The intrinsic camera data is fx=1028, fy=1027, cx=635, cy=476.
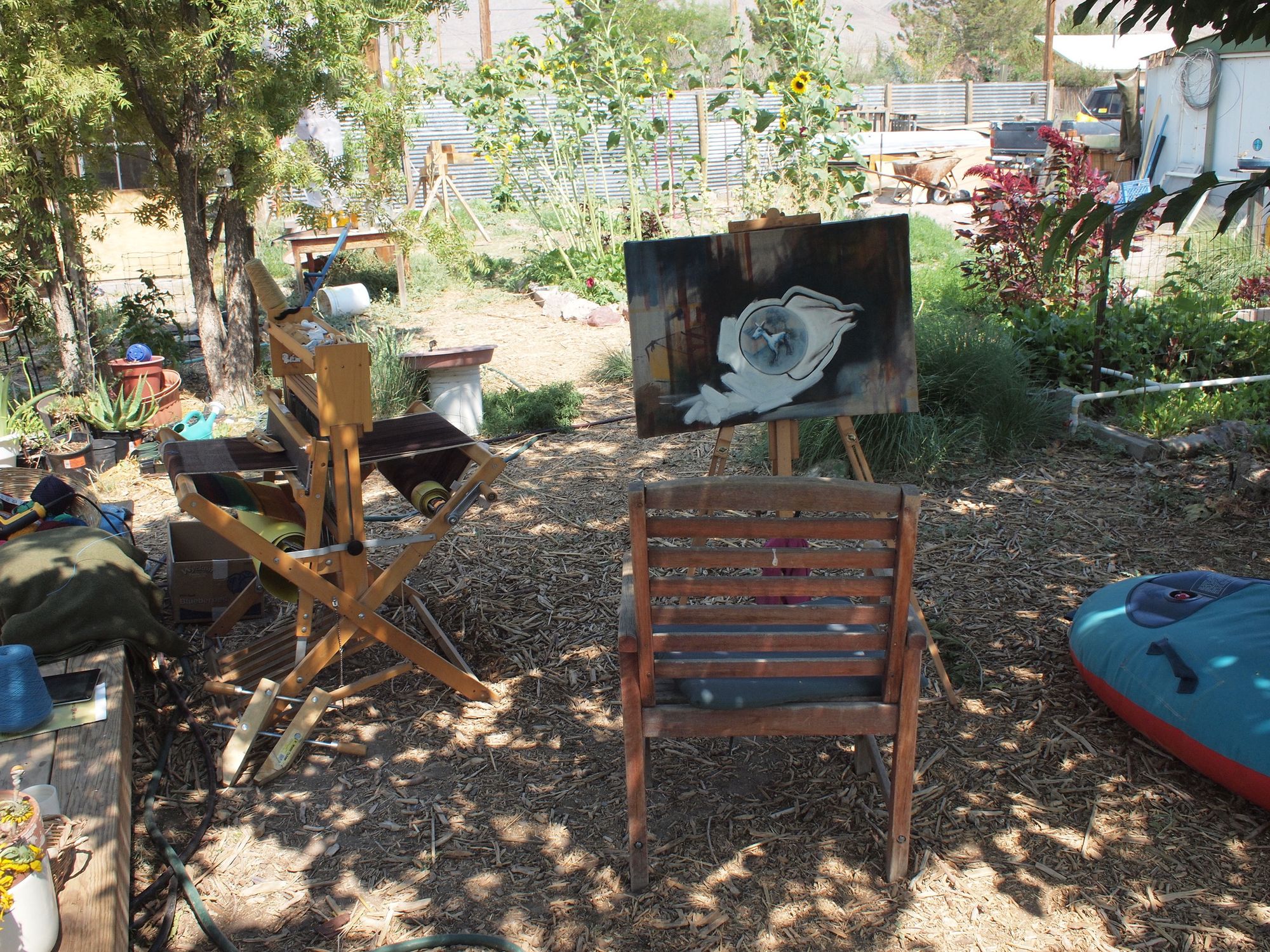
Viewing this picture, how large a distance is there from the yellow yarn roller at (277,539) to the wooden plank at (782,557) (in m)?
1.45

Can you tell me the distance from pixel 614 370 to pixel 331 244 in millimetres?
3546

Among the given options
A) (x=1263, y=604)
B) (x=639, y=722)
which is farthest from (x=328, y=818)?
(x=1263, y=604)

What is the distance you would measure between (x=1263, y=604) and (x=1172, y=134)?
14621 millimetres

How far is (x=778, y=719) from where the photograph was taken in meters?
2.43

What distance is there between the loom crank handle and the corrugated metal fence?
4056mm

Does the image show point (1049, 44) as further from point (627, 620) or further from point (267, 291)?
point (627, 620)

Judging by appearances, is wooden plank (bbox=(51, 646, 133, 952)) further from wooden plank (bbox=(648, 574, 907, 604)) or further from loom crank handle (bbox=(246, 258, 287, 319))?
wooden plank (bbox=(648, 574, 907, 604))

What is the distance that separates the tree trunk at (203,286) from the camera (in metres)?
6.45

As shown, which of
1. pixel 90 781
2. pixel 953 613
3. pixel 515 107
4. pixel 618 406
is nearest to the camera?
pixel 90 781

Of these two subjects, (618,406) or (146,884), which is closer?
(146,884)

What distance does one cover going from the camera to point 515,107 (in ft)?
32.1

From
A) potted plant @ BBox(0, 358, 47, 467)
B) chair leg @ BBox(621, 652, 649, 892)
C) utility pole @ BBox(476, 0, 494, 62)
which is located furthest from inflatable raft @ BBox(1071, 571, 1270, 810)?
utility pole @ BBox(476, 0, 494, 62)

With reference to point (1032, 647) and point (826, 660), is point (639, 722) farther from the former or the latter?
point (1032, 647)

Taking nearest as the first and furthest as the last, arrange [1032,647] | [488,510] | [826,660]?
[826,660], [1032,647], [488,510]
